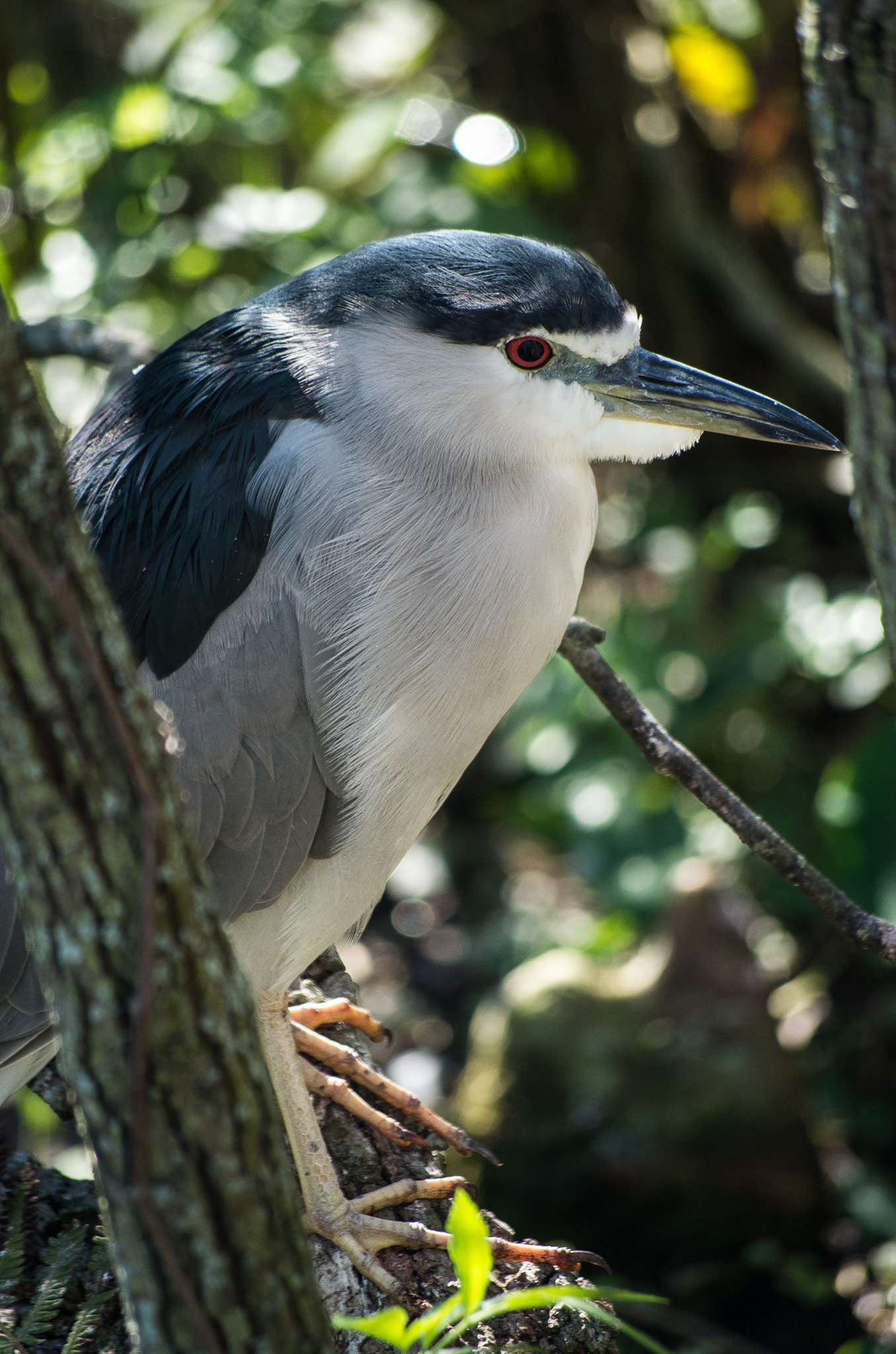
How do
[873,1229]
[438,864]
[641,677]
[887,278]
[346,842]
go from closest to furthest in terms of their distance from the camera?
[887,278]
[346,842]
[873,1229]
[641,677]
[438,864]

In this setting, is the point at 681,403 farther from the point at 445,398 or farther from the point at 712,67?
the point at 712,67

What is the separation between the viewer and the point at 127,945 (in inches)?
43.1

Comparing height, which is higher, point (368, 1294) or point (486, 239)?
point (486, 239)

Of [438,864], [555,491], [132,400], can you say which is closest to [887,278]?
[555,491]

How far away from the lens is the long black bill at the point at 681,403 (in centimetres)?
212

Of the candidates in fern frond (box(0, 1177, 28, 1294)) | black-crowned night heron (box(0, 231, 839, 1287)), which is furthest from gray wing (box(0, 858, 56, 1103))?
fern frond (box(0, 1177, 28, 1294))

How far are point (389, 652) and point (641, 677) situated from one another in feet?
5.73

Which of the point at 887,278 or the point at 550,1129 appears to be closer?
the point at 887,278

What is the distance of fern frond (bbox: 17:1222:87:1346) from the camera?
1.73 m

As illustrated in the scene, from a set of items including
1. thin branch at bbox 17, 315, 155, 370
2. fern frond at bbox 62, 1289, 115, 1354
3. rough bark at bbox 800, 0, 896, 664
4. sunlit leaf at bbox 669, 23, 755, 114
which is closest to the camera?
rough bark at bbox 800, 0, 896, 664

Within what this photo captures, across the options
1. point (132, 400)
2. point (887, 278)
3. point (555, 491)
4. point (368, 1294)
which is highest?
point (887, 278)

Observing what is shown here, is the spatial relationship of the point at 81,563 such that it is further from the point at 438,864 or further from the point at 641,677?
the point at 438,864

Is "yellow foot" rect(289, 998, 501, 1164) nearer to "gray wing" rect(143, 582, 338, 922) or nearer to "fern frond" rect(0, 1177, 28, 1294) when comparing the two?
"gray wing" rect(143, 582, 338, 922)

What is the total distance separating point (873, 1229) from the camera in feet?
10.5
